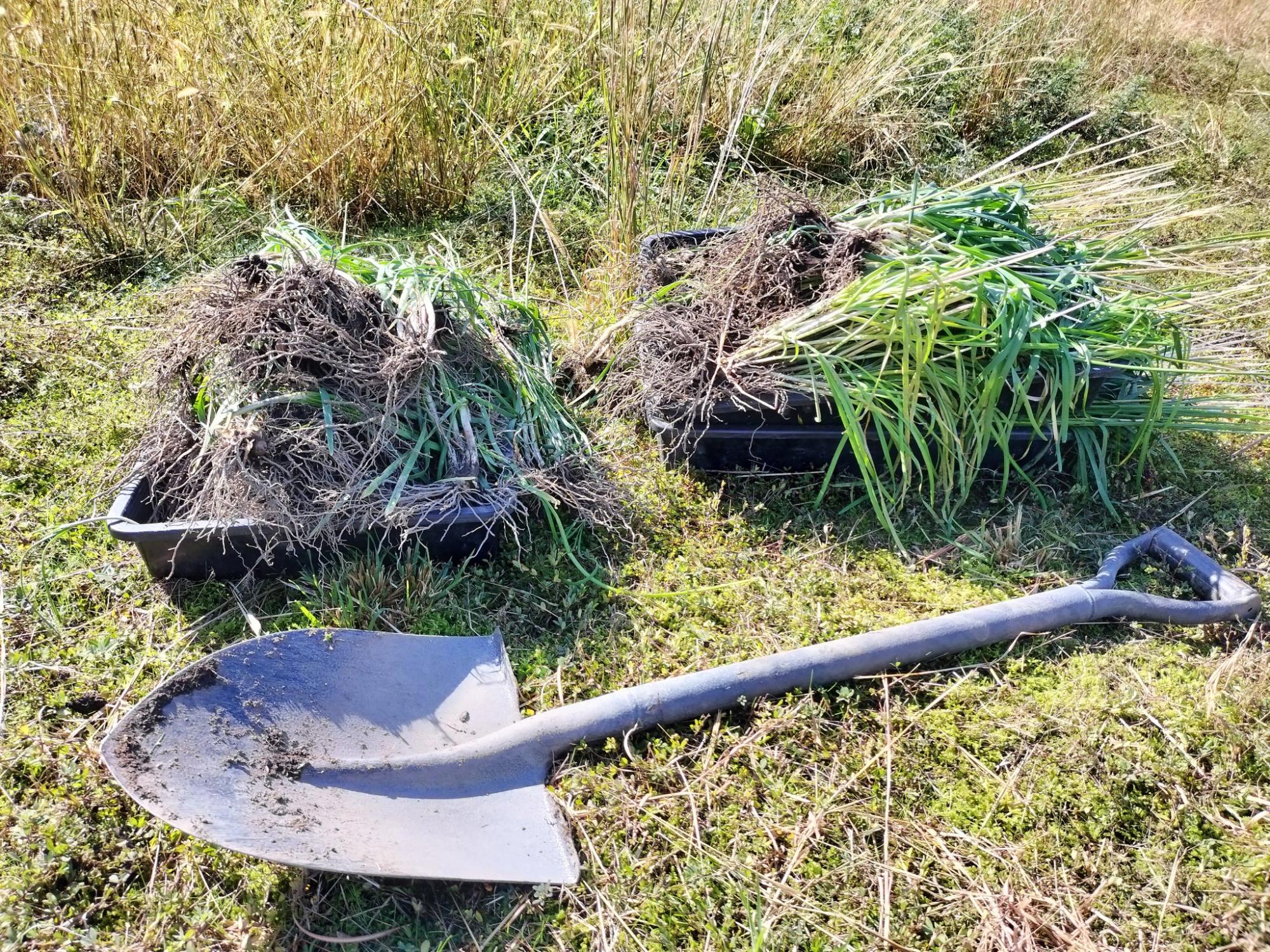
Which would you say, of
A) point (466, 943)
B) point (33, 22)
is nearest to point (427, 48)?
point (33, 22)

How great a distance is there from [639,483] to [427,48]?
2.05m

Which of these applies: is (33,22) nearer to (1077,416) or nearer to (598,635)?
(598,635)

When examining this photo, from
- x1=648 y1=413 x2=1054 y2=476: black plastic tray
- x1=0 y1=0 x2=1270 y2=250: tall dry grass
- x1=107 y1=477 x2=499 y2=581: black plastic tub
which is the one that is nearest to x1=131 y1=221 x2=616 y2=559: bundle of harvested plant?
x1=107 y1=477 x2=499 y2=581: black plastic tub

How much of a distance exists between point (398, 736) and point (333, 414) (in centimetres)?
85

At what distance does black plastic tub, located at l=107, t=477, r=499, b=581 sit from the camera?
2004mm

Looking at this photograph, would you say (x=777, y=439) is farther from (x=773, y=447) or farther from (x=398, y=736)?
(x=398, y=736)

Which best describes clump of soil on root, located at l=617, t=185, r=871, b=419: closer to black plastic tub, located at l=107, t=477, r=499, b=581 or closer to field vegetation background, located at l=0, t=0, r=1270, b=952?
field vegetation background, located at l=0, t=0, r=1270, b=952

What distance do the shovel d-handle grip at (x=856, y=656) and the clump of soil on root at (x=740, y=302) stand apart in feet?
2.68

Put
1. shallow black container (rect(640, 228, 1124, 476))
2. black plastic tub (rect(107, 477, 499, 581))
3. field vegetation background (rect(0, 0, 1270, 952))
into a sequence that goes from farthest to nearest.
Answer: shallow black container (rect(640, 228, 1124, 476))
black plastic tub (rect(107, 477, 499, 581))
field vegetation background (rect(0, 0, 1270, 952))

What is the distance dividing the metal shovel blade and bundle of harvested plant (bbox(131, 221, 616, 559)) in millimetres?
390

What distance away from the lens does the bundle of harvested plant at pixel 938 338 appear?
2.47 m

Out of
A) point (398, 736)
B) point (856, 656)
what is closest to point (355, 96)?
point (398, 736)

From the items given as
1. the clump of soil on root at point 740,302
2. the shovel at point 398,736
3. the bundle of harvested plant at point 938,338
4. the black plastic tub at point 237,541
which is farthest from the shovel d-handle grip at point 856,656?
the clump of soil on root at point 740,302

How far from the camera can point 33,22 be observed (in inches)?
119
